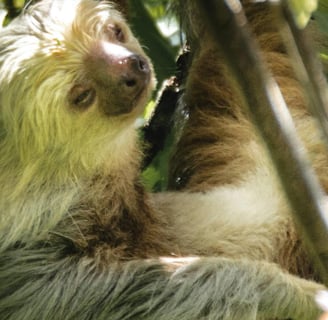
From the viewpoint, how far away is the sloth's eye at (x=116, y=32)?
5.18 meters

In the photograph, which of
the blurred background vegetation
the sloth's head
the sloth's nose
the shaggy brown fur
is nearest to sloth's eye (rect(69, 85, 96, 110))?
the sloth's head

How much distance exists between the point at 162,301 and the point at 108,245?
0.58 meters

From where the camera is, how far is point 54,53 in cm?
494

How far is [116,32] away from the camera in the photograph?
17.2ft

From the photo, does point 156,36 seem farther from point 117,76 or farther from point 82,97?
point 117,76

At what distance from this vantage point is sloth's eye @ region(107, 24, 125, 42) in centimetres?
518

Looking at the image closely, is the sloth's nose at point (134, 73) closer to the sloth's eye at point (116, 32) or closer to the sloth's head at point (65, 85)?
the sloth's head at point (65, 85)

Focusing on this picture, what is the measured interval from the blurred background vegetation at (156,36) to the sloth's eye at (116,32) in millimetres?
639

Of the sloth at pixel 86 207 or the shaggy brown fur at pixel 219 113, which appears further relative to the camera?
the shaggy brown fur at pixel 219 113

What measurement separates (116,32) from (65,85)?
2.05 ft

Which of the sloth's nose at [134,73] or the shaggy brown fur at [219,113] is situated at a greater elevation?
the sloth's nose at [134,73]

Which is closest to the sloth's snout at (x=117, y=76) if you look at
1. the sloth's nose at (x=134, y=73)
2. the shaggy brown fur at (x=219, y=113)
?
the sloth's nose at (x=134, y=73)

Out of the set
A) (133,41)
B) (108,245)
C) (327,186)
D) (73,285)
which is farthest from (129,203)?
(327,186)

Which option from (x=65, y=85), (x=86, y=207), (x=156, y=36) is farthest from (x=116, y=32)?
(x=86, y=207)
